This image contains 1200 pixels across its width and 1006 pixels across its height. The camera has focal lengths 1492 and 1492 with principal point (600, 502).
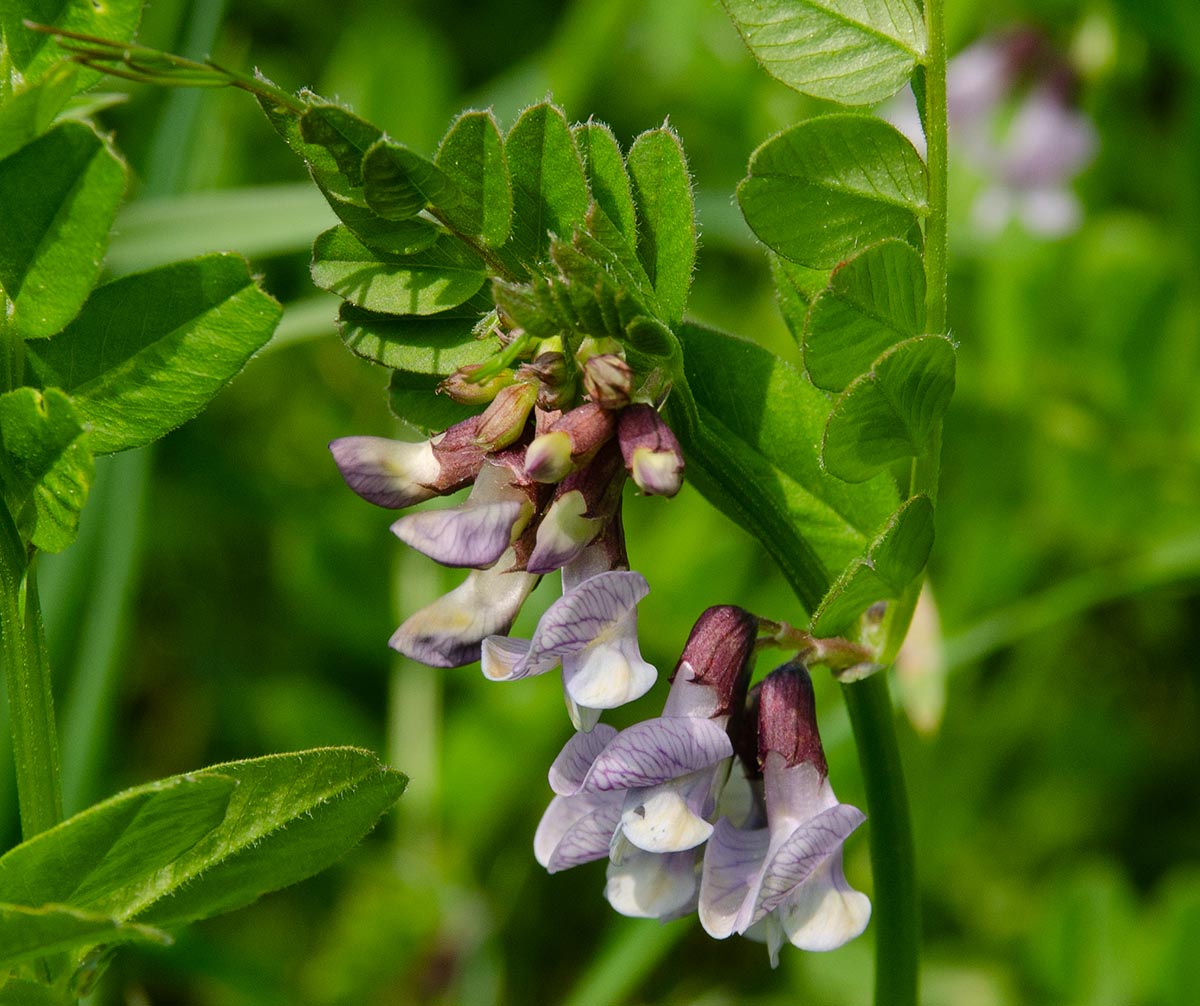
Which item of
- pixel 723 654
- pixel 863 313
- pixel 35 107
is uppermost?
pixel 35 107

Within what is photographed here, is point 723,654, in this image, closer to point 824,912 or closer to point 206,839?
point 824,912

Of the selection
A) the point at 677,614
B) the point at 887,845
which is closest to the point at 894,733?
the point at 887,845

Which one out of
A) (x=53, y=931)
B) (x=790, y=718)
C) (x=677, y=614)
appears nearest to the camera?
(x=53, y=931)

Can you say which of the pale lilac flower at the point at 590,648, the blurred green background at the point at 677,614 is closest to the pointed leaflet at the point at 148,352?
the pale lilac flower at the point at 590,648

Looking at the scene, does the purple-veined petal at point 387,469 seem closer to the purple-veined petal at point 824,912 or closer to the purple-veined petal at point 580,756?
the purple-veined petal at point 580,756

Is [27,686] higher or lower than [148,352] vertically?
lower

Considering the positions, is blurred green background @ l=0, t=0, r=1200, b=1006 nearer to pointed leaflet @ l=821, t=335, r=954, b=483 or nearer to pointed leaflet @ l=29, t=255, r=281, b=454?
pointed leaflet @ l=29, t=255, r=281, b=454

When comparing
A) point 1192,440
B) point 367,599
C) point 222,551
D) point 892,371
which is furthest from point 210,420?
point 892,371
